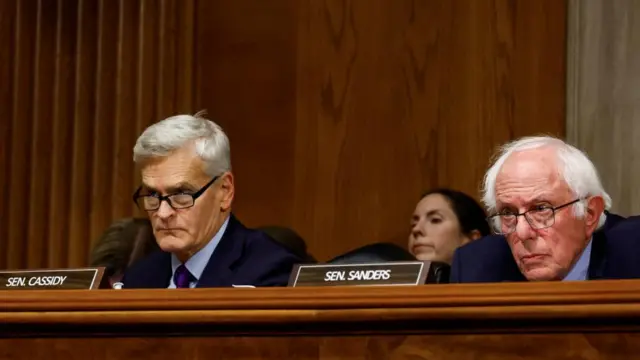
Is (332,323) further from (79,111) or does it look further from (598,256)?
(79,111)

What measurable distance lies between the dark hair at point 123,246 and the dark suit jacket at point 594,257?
1.12 meters

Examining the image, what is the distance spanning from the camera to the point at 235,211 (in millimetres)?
4324

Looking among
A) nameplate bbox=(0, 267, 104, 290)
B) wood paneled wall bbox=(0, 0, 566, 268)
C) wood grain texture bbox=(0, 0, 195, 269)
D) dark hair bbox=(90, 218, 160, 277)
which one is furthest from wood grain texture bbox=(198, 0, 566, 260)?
nameplate bbox=(0, 267, 104, 290)

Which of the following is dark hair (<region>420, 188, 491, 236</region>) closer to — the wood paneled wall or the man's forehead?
the wood paneled wall

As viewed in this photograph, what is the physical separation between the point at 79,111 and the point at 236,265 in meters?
1.63

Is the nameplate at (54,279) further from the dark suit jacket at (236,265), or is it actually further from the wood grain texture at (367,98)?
the wood grain texture at (367,98)

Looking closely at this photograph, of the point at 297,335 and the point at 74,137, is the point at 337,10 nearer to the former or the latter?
the point at 74,137

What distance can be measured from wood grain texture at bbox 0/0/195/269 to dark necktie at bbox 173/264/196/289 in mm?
1277

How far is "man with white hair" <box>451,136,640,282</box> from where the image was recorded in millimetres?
2615

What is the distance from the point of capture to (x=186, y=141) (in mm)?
3027

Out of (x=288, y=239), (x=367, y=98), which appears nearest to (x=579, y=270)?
(x=288, y=239)

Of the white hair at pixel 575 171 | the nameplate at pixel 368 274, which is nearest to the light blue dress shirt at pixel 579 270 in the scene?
the white hair at pixel 575 171

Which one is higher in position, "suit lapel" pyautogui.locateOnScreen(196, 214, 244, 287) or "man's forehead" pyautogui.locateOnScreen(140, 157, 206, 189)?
"man's forehead" pyautogui.locateOnScreen(140, 157, 206, 189)

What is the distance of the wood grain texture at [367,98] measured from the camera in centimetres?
407
